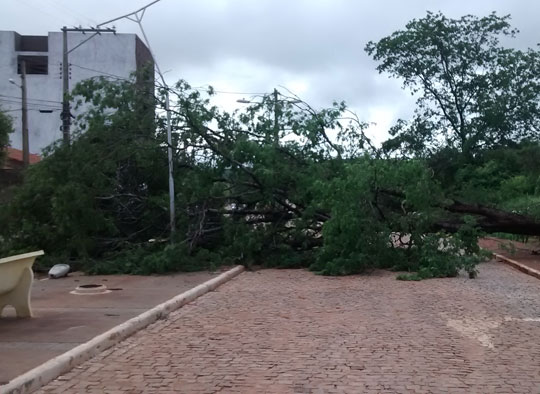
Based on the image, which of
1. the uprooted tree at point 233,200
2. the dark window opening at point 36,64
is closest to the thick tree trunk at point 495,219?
the uprooted tree at point 233,200

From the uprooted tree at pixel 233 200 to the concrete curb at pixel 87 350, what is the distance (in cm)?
552

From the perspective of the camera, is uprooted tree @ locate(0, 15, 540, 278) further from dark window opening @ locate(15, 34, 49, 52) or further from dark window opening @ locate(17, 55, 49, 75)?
dark window opening @ locate(15, 34, 49, 52)

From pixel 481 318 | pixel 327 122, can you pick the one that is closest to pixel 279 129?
pixel 327 122

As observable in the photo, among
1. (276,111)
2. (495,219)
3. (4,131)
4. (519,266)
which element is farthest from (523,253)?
(4,131)

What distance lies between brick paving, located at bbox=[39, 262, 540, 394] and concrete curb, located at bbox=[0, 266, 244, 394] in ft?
0.34

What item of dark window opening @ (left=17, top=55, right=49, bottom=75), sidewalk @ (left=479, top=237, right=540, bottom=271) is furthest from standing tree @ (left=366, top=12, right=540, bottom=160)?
dark window opening @ (left=17, top=55, right=49, bottom=75)

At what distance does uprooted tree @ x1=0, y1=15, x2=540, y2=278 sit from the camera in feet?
53.9

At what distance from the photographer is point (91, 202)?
16781mm

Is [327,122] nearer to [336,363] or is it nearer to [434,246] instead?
[434,246]

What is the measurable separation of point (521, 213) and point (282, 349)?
15755mm

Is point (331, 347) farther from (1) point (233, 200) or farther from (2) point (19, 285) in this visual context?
(1) point (233, 200)

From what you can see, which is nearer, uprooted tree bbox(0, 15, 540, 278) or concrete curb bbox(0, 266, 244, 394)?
concrete curb bbox(0, 266, 244, 394)

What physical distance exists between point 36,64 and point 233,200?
4091 cm

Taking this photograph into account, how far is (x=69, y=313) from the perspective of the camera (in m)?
9.80
